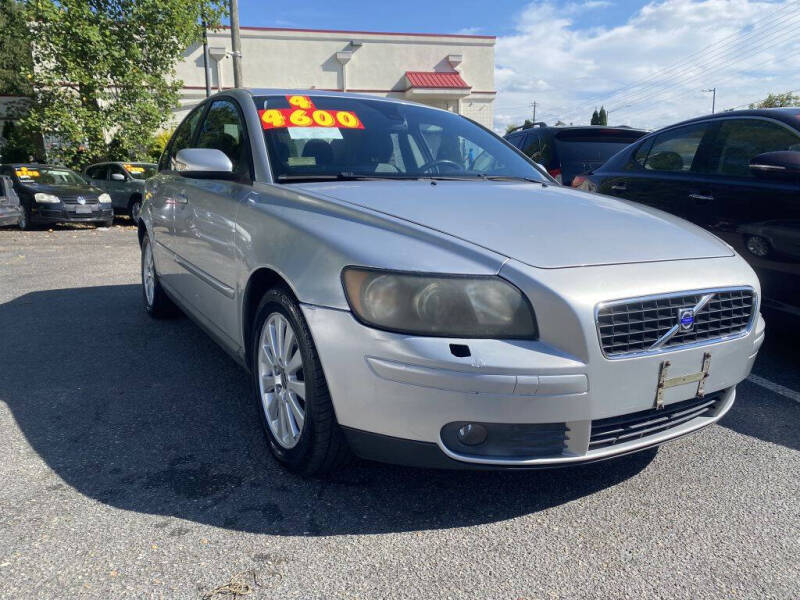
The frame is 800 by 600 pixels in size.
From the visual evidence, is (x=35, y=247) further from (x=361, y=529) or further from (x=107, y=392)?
(x=361, y=529)

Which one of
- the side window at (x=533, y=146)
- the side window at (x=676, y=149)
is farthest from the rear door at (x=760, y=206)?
the side window at (x=533, y=146)

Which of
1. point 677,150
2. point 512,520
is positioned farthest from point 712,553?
point 677,150

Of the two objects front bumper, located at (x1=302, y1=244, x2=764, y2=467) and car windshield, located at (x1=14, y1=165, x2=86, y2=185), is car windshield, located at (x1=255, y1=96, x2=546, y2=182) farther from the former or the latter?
car windshield, located at (x1=14, y1=165, x2=86, y2=185)

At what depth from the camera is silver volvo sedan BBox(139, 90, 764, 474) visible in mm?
2062

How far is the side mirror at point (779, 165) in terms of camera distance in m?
3.51

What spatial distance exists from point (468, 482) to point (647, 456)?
0.83m

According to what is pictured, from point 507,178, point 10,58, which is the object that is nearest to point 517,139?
point 507,178

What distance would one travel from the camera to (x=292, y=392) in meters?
2.57

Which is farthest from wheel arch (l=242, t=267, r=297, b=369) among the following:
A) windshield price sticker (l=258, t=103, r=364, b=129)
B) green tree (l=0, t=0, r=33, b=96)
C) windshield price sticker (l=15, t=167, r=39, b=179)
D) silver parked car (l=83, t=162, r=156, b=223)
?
green tree (l=0, t=0, r=33, b=96)

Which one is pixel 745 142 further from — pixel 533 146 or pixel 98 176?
pixel 98 176

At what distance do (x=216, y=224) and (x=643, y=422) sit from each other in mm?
2234

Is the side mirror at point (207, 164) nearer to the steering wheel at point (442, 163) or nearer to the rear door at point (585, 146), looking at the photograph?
the steering wheel at point (442, 163)

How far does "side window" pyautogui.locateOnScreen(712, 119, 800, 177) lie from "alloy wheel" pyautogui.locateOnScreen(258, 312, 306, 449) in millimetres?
3129

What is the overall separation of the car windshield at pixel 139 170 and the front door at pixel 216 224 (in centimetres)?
1248
